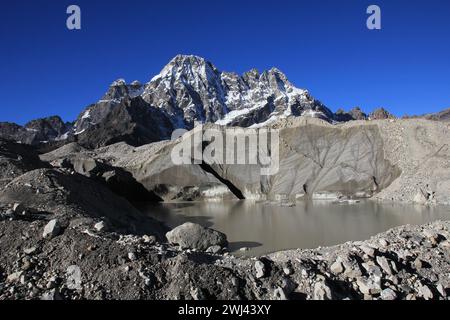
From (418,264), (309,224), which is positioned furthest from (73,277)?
(309,224)

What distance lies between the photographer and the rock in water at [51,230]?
1015 centimetres

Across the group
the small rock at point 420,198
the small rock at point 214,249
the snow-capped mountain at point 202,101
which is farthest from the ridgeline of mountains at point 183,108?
the small rock at point 214,249

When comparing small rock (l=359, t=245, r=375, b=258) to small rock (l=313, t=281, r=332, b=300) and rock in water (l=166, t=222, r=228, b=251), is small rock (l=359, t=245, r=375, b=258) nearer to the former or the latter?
small rock (l=313, t=281, r=332, b=300)

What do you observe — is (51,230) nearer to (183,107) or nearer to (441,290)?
(441,290)

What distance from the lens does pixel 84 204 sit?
16.5 m

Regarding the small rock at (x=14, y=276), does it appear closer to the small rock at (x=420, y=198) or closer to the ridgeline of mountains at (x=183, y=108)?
the small rock at (x=420, y=198)

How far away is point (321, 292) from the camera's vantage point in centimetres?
848

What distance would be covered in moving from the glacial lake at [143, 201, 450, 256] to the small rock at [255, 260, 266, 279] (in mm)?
6471

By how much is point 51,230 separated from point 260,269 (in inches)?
200

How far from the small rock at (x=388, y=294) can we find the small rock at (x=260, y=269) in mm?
2446

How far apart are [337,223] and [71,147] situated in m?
59.3

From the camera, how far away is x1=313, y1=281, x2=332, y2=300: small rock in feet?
27.6
